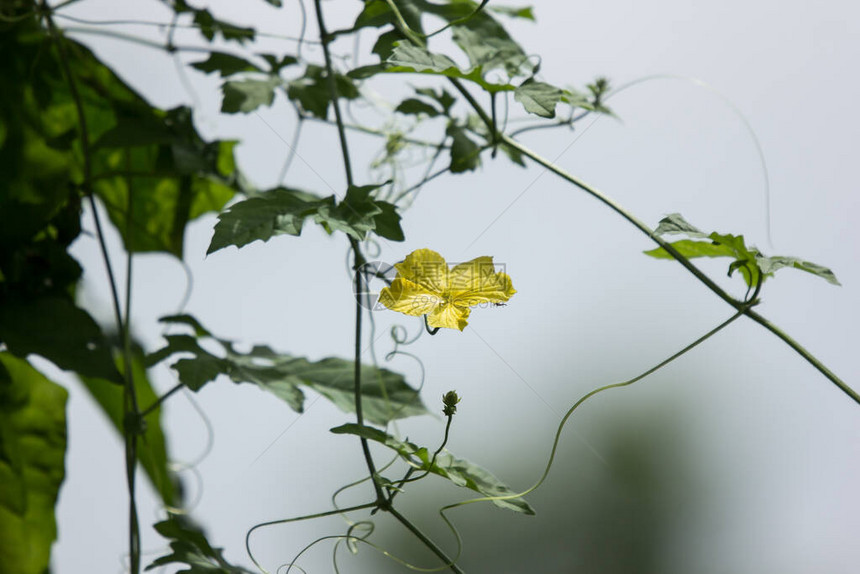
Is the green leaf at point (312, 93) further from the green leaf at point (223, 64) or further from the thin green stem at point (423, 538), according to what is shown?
the thin green stem at point (423, 538)

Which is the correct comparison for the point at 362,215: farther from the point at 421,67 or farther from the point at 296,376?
the point at 296,376

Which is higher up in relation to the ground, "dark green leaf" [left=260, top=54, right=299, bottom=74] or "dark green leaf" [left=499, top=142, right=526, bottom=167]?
"dark green leaf" [left=260, top=54, right=299, bottom=74]

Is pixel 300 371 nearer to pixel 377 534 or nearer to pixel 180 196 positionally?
pixel 377 534

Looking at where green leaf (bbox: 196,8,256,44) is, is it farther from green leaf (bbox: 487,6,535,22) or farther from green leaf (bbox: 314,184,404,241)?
green leaf (bbox: 314,184,404,241)

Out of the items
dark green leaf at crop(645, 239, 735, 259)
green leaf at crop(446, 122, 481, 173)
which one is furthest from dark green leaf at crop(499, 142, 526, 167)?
dark green leaf at crop(645, 239, 735, 259)

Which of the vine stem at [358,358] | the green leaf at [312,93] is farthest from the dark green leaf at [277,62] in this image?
the vine stem at [358,358]

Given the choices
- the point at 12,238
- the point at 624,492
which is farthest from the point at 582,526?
the point at 12,238

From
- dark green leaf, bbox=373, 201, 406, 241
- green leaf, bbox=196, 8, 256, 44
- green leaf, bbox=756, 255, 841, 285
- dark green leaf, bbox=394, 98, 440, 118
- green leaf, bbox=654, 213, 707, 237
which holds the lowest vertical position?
green leaf, bbox=756, 255, 841, 285
